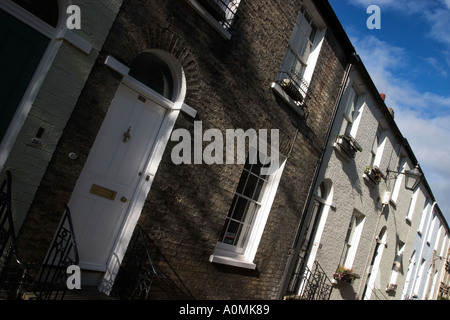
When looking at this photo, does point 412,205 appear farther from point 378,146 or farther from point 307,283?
point 307,283

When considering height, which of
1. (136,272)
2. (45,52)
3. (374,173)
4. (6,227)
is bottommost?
(136,272)

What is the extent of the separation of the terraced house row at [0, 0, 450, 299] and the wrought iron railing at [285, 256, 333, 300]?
5 centimetres

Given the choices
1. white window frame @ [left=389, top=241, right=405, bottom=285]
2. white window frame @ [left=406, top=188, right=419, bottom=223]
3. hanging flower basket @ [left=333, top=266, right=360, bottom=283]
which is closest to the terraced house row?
hanging flower basket @ [left=333, top=266, right=360, bottom=283]

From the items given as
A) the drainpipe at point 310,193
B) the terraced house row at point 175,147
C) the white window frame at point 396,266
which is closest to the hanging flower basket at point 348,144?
the terraced house row at point 175,147

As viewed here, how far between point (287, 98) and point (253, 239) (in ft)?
9.68

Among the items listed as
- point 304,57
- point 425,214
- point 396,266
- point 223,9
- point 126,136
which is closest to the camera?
point 126,136

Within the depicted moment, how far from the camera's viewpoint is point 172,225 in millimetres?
5531

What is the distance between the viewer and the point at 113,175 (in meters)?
4.97

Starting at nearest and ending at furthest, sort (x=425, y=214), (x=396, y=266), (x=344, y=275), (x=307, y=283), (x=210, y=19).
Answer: (x=210, y=19) → (x=307, y=283) → (x=344, y=275) → (x=396, y=266) → (x=425, y=214)

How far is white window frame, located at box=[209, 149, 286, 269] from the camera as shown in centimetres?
679

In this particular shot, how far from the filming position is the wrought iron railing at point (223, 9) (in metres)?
5.58

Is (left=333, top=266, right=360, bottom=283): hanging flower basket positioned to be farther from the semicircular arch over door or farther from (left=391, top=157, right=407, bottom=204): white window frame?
the semicircular arch over door

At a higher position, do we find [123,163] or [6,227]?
[123,163]

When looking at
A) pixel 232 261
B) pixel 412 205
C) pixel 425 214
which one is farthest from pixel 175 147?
pixel 425 214
